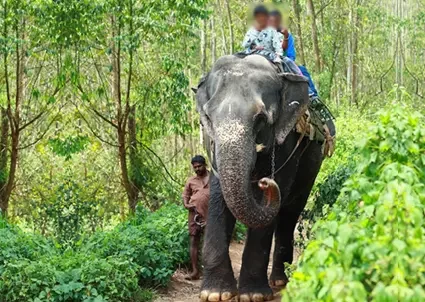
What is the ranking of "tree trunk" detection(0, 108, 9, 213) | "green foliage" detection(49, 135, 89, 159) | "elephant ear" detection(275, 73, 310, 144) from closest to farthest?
"elephant ear" detection(275, 73, 310, 144)
"green foliage" detection(49, 135, 89, 159)
"tree trunk" detection(0, 108, 9, 213)

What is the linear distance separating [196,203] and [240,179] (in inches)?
98.5

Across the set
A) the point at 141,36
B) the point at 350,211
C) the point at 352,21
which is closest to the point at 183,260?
the point at 141,36

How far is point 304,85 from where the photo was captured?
7.45 m

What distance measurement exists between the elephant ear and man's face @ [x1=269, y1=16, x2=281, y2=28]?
801mm

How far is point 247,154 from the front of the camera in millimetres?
6438

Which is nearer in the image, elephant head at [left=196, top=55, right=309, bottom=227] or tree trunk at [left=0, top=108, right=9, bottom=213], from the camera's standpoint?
elephant head at [left=196, top=55, right=309, bottom=227]

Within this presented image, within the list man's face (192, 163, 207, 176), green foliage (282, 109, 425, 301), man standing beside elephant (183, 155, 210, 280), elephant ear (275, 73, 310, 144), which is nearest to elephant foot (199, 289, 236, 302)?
elephant ear (275, 73, 310, 144)

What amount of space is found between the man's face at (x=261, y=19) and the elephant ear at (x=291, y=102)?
78 cm

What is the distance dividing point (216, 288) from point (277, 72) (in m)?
1.97

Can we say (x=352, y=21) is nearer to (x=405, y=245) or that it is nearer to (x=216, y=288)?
(x=216, y=288)

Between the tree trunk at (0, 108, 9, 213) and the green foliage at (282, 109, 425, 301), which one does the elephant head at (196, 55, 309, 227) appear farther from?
the tree trunk at (0, 108, 9, 213)

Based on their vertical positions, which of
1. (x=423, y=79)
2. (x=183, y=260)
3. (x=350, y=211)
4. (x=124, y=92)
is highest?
(x=350, y=211)

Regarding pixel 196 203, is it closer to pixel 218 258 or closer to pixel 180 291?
pixel 180 291

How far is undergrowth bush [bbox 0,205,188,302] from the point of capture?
7156 millimetres
